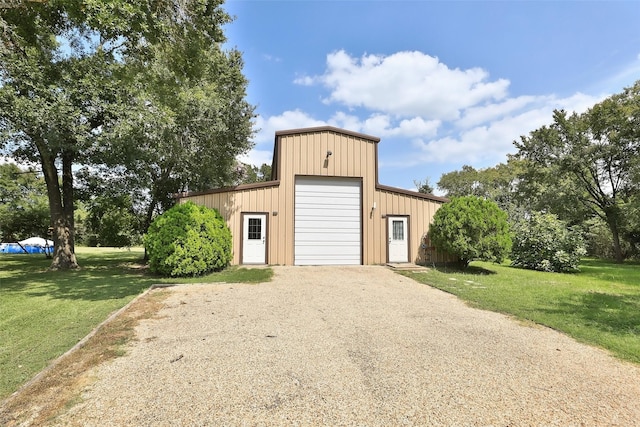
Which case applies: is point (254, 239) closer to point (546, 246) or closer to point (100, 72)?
point (100, 72)

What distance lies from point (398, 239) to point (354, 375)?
9.37 m

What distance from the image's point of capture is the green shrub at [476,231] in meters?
9.46

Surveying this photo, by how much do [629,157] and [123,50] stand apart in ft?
81.6

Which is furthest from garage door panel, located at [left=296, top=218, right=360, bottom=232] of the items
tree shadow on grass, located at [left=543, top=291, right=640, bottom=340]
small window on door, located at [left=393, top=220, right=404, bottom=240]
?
tree shadow on grass, located at [left=543, top=291, right=640, bottom=340]

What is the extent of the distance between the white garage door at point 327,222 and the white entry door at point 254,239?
1.21 m

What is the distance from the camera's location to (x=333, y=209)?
11727 millimetres

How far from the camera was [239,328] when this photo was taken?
4195mm

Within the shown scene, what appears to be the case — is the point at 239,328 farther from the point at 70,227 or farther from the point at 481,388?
the point at 70,227

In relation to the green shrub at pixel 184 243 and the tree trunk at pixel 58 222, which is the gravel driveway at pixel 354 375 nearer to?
the green shrub at pixel 184 243

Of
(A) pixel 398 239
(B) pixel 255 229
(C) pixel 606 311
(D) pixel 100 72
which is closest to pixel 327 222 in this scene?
(B) pixel 255 229

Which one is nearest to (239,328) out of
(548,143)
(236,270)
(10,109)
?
(236,270)

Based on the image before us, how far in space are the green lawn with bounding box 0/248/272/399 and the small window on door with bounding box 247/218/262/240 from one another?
1.69m

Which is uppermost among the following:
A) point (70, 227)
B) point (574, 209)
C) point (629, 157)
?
point (629, 157)

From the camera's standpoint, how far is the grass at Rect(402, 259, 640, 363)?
4.05m
